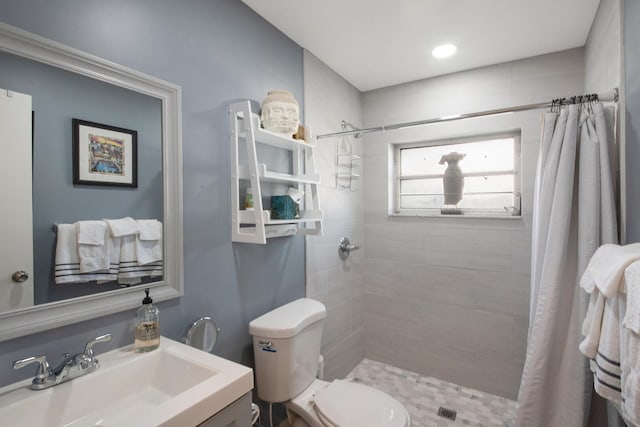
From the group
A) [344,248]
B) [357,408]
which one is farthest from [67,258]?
[344,248]

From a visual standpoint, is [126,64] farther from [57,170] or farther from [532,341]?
[532,341]

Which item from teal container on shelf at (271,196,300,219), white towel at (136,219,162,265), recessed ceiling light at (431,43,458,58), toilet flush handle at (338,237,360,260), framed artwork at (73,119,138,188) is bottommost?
toilet flush handle at (338,237,360,260)

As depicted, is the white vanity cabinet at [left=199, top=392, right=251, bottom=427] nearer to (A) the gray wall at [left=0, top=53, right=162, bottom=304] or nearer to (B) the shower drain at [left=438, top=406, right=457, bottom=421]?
(A) the gray wall at [left=0, top=53, right=162, bottom=304]

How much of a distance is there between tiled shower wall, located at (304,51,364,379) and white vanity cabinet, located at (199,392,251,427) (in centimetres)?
109

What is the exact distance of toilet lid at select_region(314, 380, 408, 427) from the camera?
1362 millimetres

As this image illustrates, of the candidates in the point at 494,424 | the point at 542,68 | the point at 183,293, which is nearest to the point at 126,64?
the point at 183,293

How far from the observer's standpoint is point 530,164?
211 cm

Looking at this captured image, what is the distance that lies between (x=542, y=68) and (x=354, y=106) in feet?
4.29

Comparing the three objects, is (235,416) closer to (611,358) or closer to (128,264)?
(128,264)

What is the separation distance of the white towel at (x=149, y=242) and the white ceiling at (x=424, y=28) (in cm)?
120

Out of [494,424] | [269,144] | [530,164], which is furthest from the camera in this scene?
[530,164]

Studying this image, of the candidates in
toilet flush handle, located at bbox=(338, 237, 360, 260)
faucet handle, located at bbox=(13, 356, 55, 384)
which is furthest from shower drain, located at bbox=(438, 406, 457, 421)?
faucet handle, located at bbox=(13, 356, 55, 384)

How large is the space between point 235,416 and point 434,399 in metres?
1.81

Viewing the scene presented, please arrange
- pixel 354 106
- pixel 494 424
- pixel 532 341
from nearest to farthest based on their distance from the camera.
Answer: pixel 532 341 → pixel 494 424 → pixel 354 106
